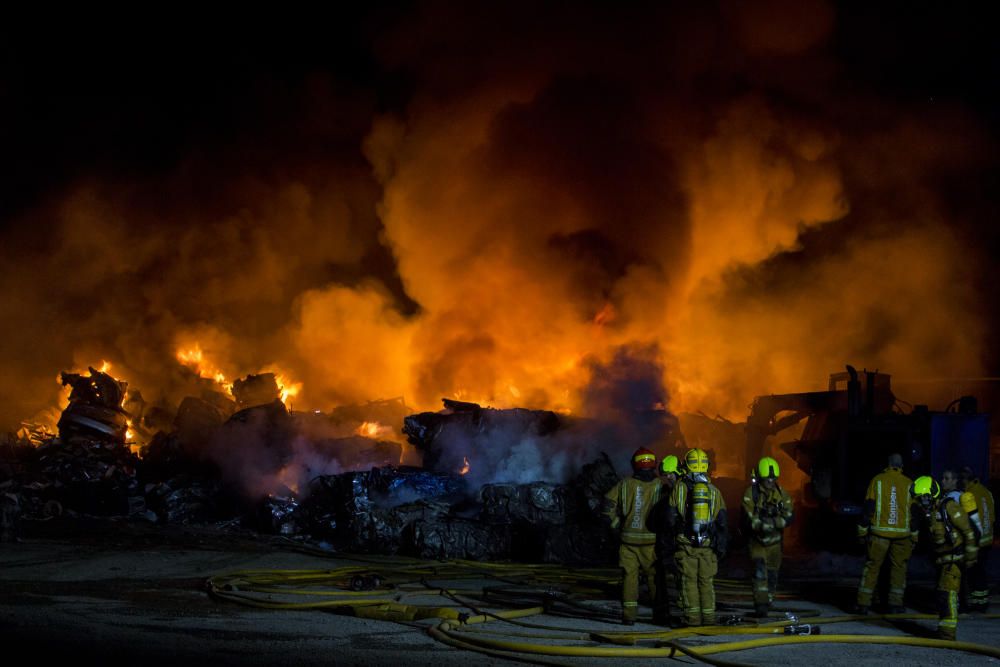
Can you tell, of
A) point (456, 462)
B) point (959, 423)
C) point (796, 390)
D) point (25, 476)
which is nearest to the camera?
point (959, 423)

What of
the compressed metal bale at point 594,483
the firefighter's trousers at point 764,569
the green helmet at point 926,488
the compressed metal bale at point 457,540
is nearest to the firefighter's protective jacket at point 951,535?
the green helmet at point 926,488

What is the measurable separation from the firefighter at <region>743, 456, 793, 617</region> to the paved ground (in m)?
0.55

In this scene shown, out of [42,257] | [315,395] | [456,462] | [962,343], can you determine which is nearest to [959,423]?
[456,462]

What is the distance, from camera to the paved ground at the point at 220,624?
20.5 feet

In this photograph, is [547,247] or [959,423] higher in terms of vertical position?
[547,247]

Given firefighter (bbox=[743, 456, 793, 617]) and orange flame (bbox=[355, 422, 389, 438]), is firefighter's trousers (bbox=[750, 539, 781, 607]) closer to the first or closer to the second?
firefighter (bbox=[743, 456, 793, 617])

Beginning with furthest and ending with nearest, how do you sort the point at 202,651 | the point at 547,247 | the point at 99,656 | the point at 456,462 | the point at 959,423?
the point at 547,247, the point at 456,462, the point at 959,423, the point at 202,651, the point at 99,656

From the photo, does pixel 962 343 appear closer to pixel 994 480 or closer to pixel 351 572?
pixel 994 480

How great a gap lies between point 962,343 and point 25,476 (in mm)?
21762

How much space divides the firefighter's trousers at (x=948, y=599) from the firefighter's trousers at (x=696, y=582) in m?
1.70

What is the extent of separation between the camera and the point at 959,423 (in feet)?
43.3

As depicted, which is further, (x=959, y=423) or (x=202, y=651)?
(x=959, y=423)

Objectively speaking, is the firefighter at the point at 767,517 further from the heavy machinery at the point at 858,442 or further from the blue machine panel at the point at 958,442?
the blue machine panel at the point at 958,442

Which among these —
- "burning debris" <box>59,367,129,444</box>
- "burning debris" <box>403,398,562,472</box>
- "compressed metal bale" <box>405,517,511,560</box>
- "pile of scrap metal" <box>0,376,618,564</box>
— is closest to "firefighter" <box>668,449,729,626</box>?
"pile of scrap metal" <box>0,376,618,564</box>
